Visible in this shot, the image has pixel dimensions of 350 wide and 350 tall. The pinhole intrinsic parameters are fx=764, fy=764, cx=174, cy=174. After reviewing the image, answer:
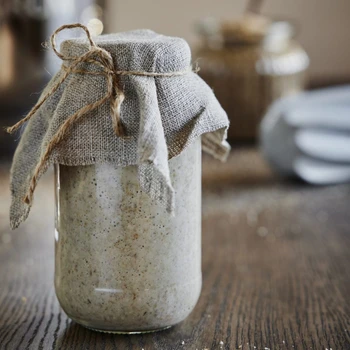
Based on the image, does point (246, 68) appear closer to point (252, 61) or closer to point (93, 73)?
point (252, 61)

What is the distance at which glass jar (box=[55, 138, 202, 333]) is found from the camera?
543 millimetres

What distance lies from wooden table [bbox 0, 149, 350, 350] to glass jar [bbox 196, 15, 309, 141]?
0.99 ft

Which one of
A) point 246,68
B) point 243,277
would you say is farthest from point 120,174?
point 246,68

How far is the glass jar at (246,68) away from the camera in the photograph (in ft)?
4.87

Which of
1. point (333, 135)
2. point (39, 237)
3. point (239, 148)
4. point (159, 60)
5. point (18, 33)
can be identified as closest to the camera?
point (159, 60)

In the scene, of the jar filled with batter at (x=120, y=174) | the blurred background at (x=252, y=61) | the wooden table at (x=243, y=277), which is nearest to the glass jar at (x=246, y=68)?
the blurred background at (x=252, y=61)

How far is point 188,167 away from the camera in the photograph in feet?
1.85

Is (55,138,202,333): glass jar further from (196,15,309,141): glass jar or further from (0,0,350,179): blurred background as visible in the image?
(196,15,309,141): glass jar

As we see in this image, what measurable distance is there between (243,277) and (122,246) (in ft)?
0.78

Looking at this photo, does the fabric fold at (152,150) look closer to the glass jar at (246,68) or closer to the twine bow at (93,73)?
the twine bow at (93,73)

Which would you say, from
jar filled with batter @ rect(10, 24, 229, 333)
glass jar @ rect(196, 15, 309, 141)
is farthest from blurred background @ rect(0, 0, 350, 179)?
jar filled with batter @ rect(10, 24, 229, 333)

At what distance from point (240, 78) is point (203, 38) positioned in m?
0.13

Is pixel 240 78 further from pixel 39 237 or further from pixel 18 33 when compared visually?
pixel 39 237

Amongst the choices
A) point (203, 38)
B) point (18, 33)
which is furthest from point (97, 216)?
point (203, 38)
